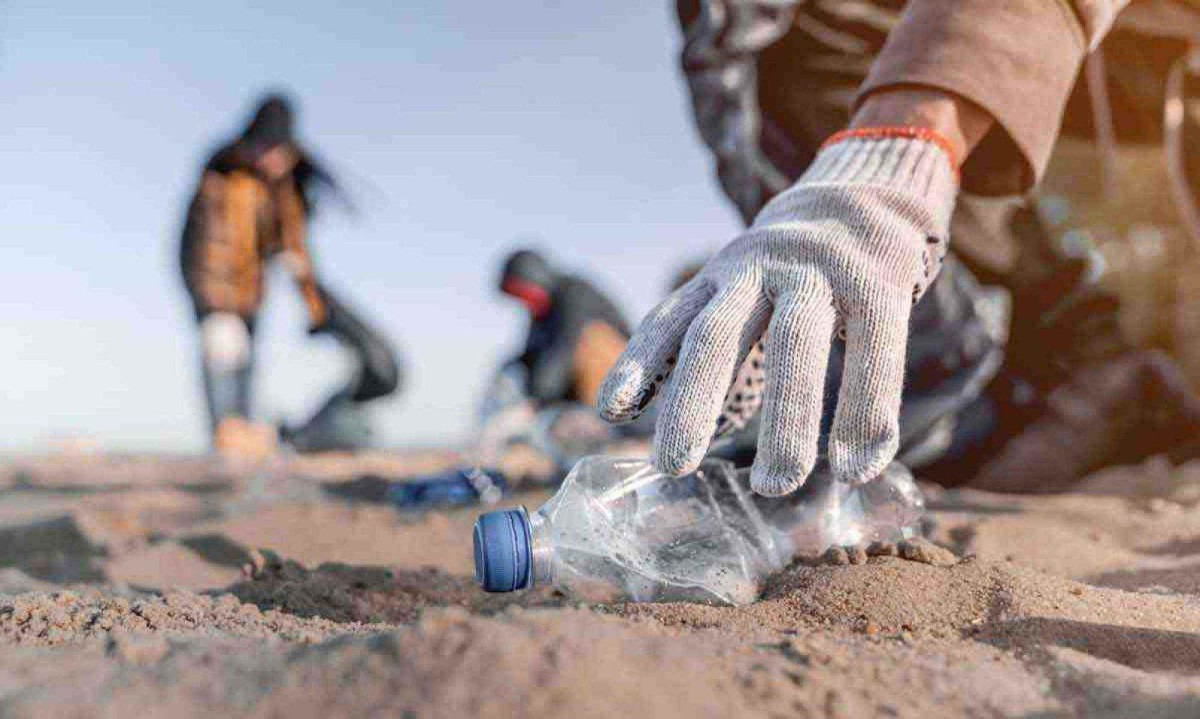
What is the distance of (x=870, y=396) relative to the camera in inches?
49.3

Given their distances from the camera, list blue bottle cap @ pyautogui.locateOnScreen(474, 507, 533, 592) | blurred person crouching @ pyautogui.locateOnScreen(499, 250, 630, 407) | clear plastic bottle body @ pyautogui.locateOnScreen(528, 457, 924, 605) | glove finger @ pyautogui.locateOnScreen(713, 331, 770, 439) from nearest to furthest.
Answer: blue bottle cap @ pyautogui.locateOnScreen(474, 507, 533, 592) → clear plastic bottle body @ pyautogui.locateOnScreen(528, 457, 924, 605) → glove finger @ pyautogui.locateOnScreen(713, 331, 770, 439) → blurred person crouching @ pyautogui.locateOnScreen(499, 250, 630, 407)

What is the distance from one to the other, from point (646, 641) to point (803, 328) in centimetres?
57

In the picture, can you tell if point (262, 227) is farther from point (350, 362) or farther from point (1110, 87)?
point (1110, 87)

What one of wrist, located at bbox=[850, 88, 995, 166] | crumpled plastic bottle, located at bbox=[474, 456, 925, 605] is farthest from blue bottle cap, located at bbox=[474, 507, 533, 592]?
wrist, located at bbox=[850, 88, 995, 166]

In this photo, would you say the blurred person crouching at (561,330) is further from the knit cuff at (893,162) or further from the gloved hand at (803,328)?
the gloved hand at (803,328)

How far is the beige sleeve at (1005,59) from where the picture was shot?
5.24 feet

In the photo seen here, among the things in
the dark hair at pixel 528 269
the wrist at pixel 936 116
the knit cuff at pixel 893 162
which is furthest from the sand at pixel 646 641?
the dark hair at pixel 528 269

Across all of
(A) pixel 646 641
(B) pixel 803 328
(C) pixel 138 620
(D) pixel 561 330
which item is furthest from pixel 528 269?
(A) pixel 646 641

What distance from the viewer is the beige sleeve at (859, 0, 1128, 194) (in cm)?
160

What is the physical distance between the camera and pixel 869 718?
0.79m

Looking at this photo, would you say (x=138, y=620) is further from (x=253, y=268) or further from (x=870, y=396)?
(x=253, y=268)

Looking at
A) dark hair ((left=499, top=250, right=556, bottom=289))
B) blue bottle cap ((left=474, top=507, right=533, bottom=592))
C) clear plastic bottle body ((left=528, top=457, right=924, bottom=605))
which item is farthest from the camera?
dark hair ((left=499, top=250, right=556, bottom=289))

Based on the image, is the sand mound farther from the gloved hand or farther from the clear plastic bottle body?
the gloved hand

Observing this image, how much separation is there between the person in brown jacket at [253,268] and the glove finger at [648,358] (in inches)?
198
